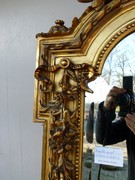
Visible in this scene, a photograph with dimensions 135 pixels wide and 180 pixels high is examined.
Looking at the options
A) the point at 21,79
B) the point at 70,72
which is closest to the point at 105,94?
the point at 70,72

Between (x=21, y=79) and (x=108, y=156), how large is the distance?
430 millimetres

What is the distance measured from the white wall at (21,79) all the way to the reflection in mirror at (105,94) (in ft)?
0.85

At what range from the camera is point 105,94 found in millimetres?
610

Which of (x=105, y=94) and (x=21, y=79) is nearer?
(x=105, y=94)

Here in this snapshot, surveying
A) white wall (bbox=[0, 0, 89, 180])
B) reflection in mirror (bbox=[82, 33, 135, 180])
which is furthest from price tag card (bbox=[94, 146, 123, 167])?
white wall (bbox=[0, 0, 89, 180])

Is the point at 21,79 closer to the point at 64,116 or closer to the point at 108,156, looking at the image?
the point at 64,116

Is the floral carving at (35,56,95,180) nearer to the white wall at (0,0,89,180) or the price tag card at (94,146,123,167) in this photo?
the price tag card at (94,146,123,167)

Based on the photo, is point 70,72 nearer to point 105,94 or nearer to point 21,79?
point 105,94

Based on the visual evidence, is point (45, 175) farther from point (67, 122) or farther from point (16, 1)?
point (16, 1)

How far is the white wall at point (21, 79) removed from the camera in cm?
83

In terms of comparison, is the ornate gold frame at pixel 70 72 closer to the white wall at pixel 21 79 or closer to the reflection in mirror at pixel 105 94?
the reflection in mirror at pixel 105 94

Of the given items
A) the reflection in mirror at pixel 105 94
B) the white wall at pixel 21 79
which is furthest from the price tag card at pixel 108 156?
the white wall at pixel 21 79

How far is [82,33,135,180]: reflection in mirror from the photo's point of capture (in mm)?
590

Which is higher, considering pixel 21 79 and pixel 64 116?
pixel 21 79
